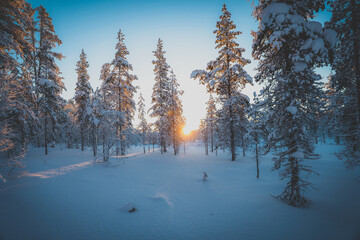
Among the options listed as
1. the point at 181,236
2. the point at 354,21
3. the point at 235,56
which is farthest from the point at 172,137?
the point at 354,21

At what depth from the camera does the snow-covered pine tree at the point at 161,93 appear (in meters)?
22.7

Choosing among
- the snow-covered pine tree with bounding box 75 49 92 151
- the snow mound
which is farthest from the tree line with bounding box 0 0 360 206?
the snow-covered pine tree with bounding box 75 49 92 151

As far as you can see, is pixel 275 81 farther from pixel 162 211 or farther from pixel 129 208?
pixel 129 208

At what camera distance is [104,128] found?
48.8 ft

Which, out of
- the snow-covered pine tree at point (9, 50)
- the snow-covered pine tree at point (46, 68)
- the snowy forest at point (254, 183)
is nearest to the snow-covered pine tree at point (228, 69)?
the snowy forest at point (254, 183)

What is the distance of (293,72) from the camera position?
598 cm

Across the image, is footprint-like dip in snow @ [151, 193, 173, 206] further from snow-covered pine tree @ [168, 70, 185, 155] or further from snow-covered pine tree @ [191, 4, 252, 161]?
snow-covered pine tree @ [168, 70, 185, 155]

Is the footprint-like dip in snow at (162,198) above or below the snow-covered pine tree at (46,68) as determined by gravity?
below

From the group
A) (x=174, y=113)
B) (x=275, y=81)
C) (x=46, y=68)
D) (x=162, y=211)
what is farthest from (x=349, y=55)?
(x=46, y=68)

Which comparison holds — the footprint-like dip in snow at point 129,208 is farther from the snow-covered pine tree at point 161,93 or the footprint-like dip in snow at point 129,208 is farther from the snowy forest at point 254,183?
the snow-covered pine tree at point 161,93

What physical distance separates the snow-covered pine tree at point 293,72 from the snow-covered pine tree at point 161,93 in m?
17.1

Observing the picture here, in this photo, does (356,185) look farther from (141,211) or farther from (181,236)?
(141,211)

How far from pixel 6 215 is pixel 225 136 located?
16.6 meters

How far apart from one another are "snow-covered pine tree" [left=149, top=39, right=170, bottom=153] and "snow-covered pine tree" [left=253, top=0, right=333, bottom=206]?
17111mm
